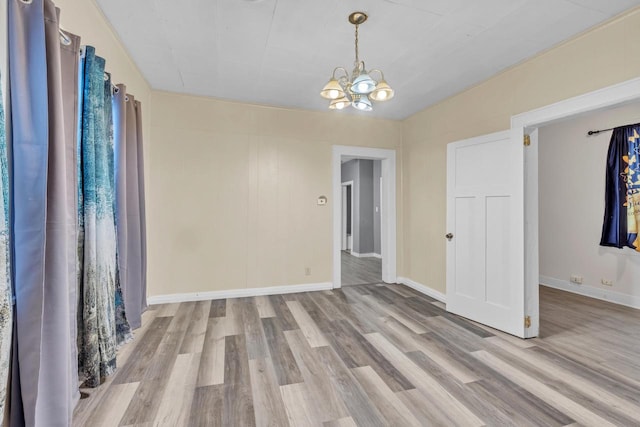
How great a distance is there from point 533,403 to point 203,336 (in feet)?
8.68

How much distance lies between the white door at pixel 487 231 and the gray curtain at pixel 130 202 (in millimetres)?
3352

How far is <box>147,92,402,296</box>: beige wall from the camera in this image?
146 inches

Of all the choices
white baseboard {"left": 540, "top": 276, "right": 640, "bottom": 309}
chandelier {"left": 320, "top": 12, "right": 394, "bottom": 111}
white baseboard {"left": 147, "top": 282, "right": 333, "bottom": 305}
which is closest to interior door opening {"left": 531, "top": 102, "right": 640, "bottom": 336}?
white baseboard {"left": 540, "top": 276, "right": 640, "bottom": 309}

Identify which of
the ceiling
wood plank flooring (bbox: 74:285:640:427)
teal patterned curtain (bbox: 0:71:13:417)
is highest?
the ceiling

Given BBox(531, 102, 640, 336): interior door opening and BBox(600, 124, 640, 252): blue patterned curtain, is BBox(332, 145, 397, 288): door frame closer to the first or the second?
BBox(531, 102, 640, 336): interior door opening

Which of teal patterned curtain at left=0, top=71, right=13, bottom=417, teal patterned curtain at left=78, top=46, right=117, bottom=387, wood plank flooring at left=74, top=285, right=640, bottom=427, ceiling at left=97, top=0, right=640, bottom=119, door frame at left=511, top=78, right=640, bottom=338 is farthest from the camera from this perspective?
door frame at left=511, top=78, right=640, bottom=338

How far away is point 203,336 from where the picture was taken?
280 centimetres

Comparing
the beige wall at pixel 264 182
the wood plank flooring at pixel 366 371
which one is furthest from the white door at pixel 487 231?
the beige wall at pixel 264 182

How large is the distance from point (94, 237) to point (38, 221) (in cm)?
63

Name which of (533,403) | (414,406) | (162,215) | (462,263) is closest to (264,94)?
(162,215)

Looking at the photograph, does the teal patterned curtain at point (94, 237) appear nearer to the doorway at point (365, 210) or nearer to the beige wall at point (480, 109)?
the beige wall at point (480, 109)

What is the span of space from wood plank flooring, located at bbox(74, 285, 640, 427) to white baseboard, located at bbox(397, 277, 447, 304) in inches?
17.9

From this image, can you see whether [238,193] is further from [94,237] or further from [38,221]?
[38,221]

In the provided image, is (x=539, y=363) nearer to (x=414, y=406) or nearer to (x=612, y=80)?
(x=414, y=406)
